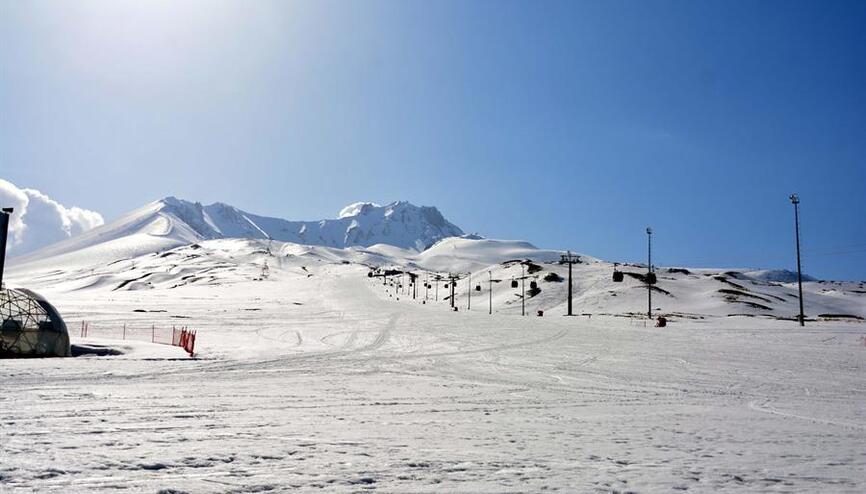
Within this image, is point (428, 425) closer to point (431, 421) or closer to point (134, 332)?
point (431, 421)

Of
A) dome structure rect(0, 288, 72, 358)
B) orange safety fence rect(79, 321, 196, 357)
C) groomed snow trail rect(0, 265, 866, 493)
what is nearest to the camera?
groomed snow trail rect(0, 265, 866, 493)

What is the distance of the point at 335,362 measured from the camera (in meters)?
25.1

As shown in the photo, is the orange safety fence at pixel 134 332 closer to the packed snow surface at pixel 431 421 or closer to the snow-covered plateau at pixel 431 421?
the snow-covered plateau at pixel 431 421

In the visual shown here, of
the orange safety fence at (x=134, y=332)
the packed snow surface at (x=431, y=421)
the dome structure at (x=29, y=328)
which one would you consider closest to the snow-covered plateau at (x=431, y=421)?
the packed snow surface at (x=431, y=421)

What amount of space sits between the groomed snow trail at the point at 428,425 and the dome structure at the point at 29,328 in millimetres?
7215

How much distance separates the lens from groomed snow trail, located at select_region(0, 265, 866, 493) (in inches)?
337

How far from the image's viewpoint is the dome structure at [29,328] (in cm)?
2708

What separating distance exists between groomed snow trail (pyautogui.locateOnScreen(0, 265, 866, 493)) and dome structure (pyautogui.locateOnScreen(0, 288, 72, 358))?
7.21 m

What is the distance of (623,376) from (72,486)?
18.7 m

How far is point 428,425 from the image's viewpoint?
1255 centimetres

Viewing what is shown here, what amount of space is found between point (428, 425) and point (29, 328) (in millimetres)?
24654

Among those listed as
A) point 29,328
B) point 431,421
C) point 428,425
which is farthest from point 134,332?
point 428,425

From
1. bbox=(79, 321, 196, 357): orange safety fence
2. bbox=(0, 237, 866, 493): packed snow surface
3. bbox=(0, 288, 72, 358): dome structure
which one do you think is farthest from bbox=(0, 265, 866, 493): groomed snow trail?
bbox=(79, 321, 196, 357): orange safety fence

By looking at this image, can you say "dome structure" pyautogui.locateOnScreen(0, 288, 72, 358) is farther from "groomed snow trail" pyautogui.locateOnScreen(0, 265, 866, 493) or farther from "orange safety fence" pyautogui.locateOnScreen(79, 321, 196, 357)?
"orange safety fence" pyautogui.locateOnScreen(79, 321, 196, 357)
